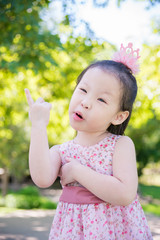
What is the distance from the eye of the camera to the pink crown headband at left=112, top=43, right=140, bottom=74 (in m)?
1.94

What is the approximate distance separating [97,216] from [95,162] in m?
0.32

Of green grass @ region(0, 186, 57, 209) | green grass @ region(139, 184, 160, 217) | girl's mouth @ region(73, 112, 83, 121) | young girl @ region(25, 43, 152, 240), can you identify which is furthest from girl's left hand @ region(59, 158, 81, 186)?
green grass @ region(0, 186, 57, 209)

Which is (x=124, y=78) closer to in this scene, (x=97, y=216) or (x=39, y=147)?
(x=39, y=147)

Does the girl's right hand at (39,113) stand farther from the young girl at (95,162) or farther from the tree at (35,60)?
the tree at (35,60)

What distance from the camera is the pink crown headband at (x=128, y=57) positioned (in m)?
1.94

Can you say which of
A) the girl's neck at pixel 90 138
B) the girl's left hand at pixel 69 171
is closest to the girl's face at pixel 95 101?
the girl's neck at pixel 90 138

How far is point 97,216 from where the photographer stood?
173 cm

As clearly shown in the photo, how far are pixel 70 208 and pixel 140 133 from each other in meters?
19.8

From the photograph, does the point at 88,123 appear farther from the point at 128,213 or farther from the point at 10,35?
the point at 10,35

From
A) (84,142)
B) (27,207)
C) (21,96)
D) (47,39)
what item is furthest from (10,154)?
(84,142)

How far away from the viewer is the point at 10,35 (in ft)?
16.6

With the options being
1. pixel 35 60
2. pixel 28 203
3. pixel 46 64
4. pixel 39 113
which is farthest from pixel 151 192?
pixel 39 113

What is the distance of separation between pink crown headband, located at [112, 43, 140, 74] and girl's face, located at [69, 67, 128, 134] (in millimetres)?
242

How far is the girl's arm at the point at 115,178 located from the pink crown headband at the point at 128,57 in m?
0.56
